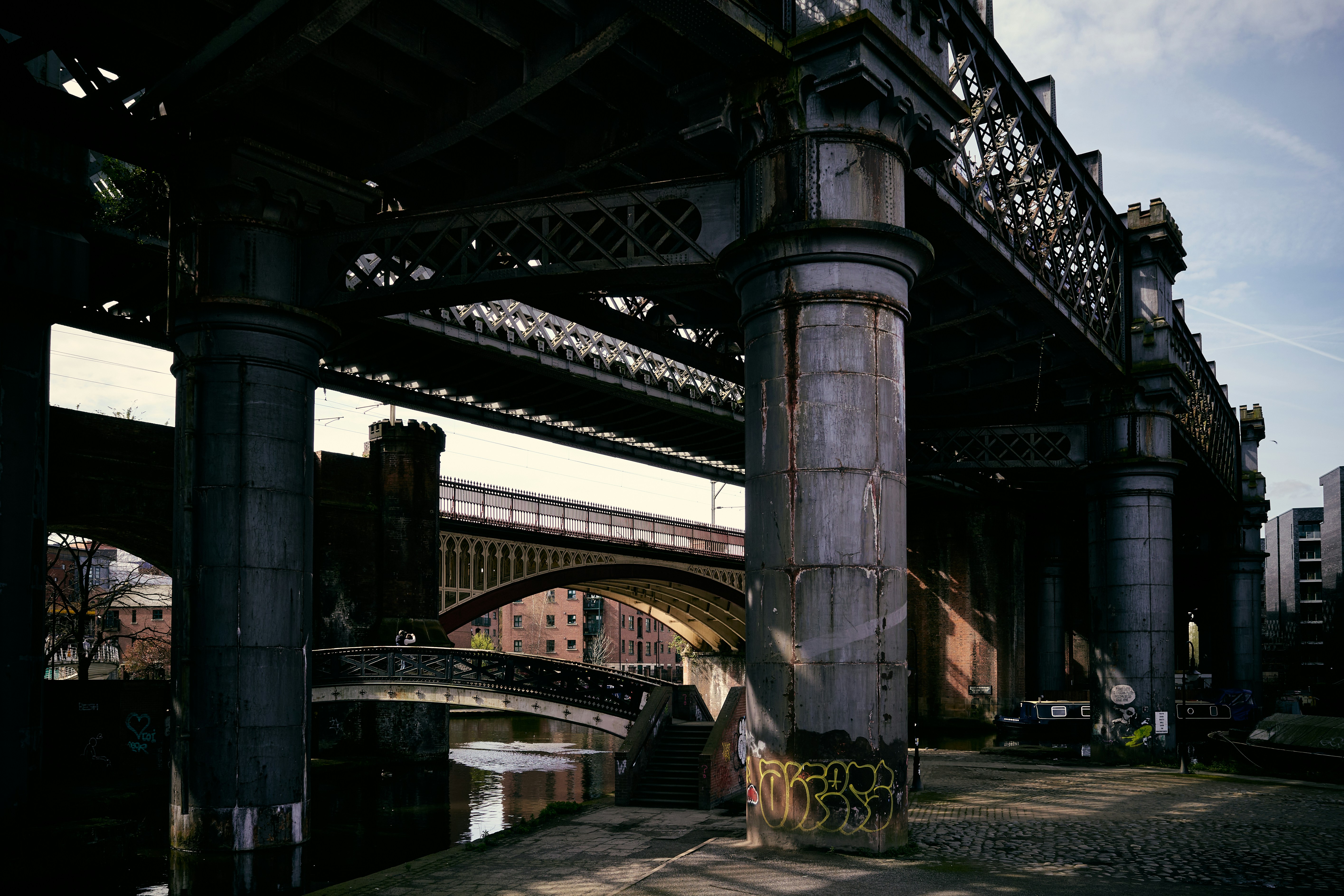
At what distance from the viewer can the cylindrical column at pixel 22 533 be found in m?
20.1

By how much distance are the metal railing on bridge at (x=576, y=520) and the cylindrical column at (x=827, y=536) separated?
70.8 ft

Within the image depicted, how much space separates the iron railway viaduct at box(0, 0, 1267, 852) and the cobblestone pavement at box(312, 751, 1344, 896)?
1.23 meters

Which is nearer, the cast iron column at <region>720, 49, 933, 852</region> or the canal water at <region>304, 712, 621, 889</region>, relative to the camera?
the cast iron column at <region>720, 49, 933, 852</region>

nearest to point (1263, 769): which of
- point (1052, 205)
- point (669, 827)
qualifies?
point (1052, 205)

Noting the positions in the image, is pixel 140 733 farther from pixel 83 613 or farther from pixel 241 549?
pixel 241 549

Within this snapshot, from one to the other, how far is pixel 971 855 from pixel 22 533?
17506 millimetres

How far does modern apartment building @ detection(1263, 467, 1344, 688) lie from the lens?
302 feet

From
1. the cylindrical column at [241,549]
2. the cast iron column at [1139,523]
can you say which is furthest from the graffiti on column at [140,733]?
the cast iron column at [1139,523]

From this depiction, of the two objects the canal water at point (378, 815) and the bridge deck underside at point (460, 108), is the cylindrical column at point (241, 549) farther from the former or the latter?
the bridge deck underside at point (460, 108)

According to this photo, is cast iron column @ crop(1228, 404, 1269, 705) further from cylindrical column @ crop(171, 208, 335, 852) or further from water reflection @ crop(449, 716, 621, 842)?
cylindrical column @ crop(171, 208, 335, 852)

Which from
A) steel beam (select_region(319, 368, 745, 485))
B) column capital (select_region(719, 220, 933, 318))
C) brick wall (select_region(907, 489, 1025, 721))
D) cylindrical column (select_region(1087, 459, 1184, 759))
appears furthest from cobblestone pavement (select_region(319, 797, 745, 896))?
brick wall (select_region(907, 489, 1025, 721))

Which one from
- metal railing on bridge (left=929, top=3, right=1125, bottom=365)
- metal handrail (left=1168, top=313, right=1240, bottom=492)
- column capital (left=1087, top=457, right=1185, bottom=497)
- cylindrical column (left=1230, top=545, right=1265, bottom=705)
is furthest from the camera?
cylindrical column (left=1230, top=545, right=1265, bottom=705)

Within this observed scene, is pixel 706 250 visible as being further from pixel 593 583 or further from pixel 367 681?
pixel 593 583

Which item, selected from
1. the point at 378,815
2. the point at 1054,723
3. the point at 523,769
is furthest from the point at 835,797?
the point at 1054,723
